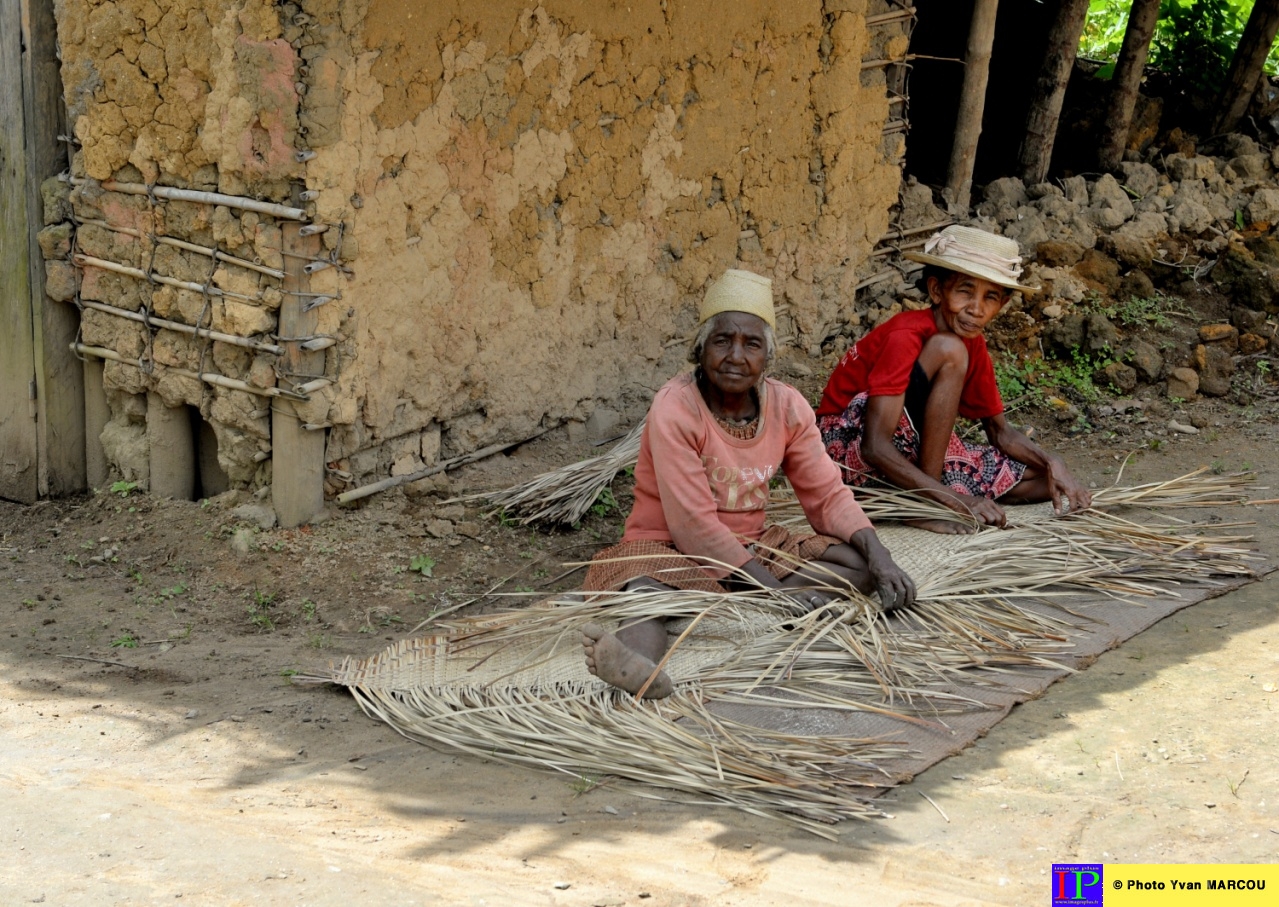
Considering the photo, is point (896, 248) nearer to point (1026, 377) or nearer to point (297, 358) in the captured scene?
point (1026, 377)

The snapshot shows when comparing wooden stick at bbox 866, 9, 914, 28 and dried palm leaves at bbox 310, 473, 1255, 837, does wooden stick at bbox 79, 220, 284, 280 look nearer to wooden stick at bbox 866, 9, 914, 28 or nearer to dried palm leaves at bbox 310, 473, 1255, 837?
dried palm leaves at bbox 310, 473, 1255, 837

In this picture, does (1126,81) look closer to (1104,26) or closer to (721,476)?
(1104,26)

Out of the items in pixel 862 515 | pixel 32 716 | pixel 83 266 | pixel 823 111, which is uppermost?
pixel 823 111

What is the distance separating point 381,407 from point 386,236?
0.53 m

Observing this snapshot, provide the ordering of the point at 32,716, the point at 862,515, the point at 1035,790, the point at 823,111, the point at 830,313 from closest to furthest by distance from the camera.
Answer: the point at 1035,790, the point at 32,716, the point at 862,515, the point at 823,111, the point at 830,313

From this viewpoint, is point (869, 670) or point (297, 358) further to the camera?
point (297, 358)

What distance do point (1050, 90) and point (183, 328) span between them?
15.5 ft

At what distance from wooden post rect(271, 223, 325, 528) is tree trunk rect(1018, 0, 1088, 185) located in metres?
4.44

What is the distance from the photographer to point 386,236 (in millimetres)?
4285

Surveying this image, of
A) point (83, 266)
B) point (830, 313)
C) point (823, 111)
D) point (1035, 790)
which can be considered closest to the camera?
point (1035, 790)

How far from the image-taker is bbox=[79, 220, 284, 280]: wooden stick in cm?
413

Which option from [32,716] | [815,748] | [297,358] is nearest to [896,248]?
[297,358]

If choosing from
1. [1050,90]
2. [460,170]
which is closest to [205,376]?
[460,170]

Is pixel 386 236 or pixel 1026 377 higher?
pixel 386 236
